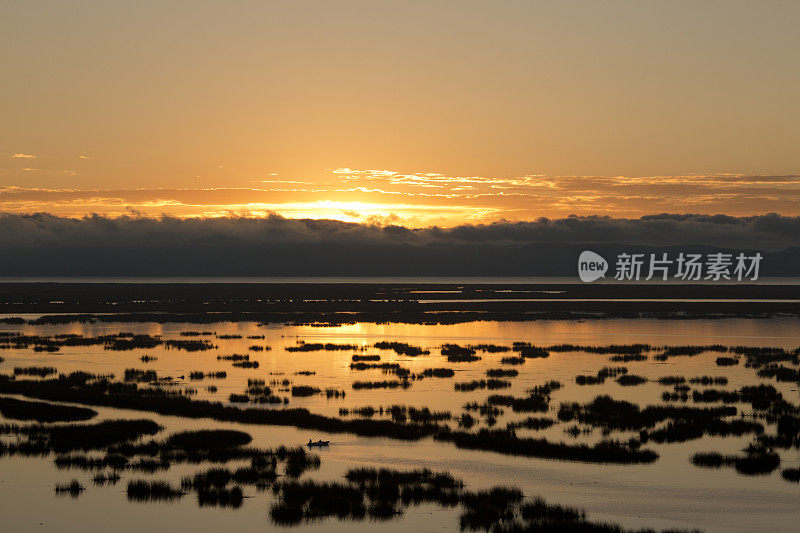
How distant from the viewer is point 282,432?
33.0 metres

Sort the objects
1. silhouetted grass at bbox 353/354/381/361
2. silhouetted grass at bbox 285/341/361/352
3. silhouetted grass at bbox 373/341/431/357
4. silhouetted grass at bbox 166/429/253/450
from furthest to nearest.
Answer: silhouetted grass at bbox 285/341/361/352
silhouetted grass at bbox 373/341/431/357
silhouetted grass at bbox 353/354/381/361
silhouetted grass at bbox 166/429/253/450

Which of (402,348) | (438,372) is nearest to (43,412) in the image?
(438,372)

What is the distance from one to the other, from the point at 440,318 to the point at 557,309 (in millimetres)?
29652

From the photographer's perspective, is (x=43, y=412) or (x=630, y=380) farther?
(x=630, y=380)

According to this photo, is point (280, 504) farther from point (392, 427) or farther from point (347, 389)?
point (347, 389)

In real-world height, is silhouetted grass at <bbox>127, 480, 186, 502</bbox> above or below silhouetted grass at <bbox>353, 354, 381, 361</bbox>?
above

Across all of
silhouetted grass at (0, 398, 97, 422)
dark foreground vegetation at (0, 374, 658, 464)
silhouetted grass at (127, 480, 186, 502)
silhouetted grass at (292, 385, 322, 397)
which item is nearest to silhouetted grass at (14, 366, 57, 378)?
dark foreground vegetation at (0, 374, 658, 464)

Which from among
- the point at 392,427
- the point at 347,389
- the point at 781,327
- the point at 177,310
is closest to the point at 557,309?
the point at 781,327

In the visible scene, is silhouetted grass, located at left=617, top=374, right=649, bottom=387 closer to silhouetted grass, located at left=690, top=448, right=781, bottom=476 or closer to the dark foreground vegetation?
the dark foreground vegetation

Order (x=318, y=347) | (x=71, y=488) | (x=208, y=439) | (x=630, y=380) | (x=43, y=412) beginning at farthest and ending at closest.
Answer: (x=318, y=347), (x=630, y=380), (x=43, y=412), (x=208, y=439), (x=71, y=488)

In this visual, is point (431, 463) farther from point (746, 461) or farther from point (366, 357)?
point (366, 357)

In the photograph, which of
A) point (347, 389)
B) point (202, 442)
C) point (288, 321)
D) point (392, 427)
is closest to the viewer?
point (202, 442)

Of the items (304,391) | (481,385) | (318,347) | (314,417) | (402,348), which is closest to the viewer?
Answer: (314,417)

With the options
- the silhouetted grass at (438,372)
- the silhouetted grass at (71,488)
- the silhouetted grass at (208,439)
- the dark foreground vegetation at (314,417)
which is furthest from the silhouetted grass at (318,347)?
the silhouetted grass at (71,488)
